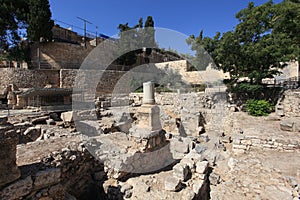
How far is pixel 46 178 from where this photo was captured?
3.06 meters

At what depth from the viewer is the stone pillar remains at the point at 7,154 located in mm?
2594

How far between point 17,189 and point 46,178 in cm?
46

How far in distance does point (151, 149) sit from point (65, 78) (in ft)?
51.3

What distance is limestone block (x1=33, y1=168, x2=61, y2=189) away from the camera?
2953 millimetres

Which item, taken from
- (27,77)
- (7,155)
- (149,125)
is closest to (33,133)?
(7,155)

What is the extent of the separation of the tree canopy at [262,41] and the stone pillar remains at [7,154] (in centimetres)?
1107

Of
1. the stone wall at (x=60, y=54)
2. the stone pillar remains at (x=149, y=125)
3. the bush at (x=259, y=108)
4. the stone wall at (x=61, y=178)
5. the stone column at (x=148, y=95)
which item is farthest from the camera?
the stone wall at (x=60, y=54)

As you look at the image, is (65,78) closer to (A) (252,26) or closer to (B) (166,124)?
(B) (166,124)

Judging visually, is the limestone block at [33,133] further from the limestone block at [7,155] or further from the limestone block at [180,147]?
the limestone block at [180,147]

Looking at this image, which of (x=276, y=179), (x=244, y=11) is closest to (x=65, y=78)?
(x=244, y=11)

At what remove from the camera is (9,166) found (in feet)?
8.80

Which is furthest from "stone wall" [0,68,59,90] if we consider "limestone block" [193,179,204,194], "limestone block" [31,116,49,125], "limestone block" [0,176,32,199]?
"limestone block" [193,179,204,194]

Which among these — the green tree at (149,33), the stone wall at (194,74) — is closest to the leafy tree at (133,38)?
the green tree at (149,33)

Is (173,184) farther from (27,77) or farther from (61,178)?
(27,77)
